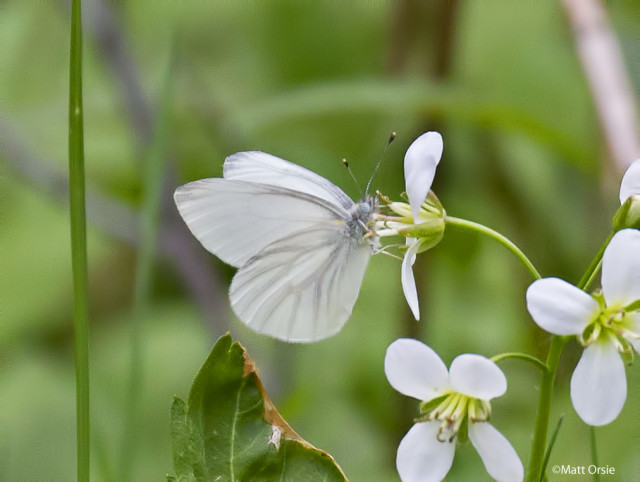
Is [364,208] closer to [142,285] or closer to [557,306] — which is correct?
[142,285]

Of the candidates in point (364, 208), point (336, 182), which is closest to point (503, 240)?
point (364, 208)

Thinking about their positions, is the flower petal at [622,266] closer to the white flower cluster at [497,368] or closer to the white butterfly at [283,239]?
the white flower cluster at [497,368]

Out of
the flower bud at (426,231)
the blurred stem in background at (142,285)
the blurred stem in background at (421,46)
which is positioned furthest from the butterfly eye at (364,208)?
the blurred stem in background at (421,46)

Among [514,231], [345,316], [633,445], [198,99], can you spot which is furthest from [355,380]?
[345,316]

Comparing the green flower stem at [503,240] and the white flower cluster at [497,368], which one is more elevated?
the green flower stem at [503,240]

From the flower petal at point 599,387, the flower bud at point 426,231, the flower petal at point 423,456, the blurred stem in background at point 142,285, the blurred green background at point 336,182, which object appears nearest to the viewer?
the flower petal at point 599,387

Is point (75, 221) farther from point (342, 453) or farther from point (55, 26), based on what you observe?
point (55, 26)

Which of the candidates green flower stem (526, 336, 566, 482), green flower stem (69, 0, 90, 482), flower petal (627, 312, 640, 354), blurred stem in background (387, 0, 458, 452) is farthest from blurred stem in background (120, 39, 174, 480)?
blurred stem in background (387, 0, 458, 452)
